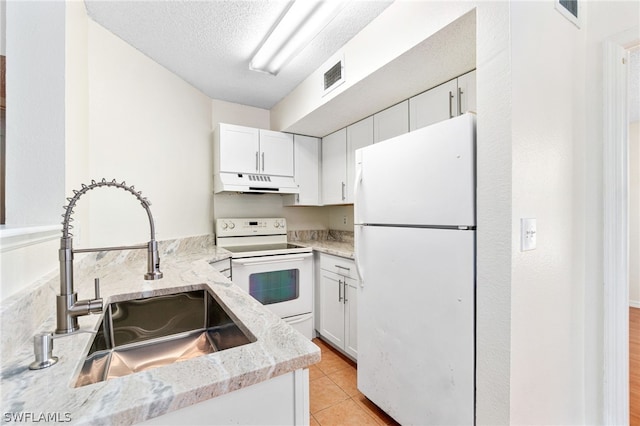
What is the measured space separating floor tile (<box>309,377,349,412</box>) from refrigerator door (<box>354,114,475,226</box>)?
3.96 feet

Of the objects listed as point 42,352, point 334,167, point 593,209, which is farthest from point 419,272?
point 334,167

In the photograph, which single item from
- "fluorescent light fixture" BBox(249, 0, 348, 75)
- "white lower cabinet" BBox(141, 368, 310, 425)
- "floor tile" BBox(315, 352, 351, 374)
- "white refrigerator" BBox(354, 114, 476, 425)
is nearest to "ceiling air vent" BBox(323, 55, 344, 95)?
"fluorescent light fixture" BBox(249, 0, 348, 75)

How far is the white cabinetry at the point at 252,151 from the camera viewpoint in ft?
8.43

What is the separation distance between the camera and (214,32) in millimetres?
1812

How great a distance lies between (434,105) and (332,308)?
180 cm

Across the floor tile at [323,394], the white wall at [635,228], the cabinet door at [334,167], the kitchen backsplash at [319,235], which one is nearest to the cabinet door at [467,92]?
the cabinet door at [334,167]

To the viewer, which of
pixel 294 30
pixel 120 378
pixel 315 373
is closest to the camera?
pixel 120 378

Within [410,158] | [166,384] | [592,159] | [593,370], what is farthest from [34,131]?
[593,370]

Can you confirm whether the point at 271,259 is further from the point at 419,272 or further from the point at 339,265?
the point at 419,272

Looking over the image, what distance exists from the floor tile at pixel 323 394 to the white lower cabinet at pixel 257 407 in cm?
131

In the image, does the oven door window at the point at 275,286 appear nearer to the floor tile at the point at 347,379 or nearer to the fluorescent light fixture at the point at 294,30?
the floor tile at the point at 347,379

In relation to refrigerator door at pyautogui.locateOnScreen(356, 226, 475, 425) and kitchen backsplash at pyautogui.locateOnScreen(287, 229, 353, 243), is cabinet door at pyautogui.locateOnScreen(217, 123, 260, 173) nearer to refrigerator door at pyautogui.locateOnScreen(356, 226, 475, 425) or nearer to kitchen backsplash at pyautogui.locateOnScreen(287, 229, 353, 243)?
kitchen backsplash at pyautogui.locateOnScreen(287, 229, 353, 243)

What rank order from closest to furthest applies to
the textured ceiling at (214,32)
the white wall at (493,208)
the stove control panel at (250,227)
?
the white wall at (493,208) < the textured ceiling at (214,32) < the stove control panel at (250,227)

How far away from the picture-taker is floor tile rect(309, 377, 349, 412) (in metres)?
1.80
